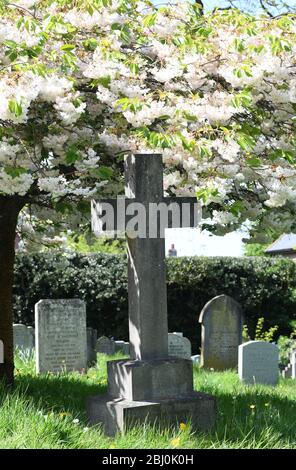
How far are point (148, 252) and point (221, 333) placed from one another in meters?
9.77

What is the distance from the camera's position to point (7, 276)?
998 centimetres

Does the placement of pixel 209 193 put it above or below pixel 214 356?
above

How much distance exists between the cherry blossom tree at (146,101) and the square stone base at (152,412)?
1.88 metres

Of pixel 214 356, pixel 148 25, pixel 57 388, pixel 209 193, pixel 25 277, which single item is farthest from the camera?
pixel 25 277

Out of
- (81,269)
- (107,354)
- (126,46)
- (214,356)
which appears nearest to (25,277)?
(81,269)

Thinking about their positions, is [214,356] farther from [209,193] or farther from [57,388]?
[209,193]

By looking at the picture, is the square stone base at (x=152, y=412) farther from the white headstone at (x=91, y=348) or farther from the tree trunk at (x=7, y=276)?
the white headstone at (x=91, y=348)

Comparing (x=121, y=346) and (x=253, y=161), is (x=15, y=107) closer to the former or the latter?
(x=253, y=161)

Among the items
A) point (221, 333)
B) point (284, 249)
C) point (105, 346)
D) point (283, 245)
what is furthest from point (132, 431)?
point (283, 245)

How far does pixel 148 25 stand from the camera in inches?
331

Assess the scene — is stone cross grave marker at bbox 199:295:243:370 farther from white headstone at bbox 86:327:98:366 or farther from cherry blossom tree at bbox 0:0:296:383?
cherry blossom tree at bbox 0:0:296:383

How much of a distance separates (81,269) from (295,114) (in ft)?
40.5
